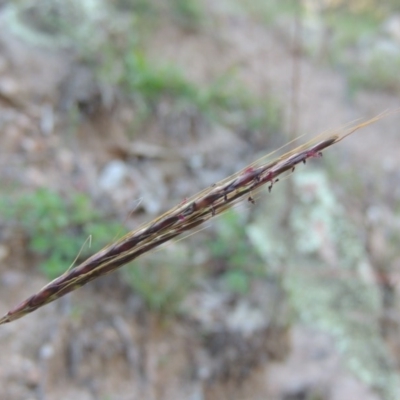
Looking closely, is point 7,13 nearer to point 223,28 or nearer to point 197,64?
point 197,64

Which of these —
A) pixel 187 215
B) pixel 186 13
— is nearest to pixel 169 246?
pixel 187 215

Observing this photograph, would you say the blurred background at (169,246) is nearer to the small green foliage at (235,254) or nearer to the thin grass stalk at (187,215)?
the small green foliage at (235,254)

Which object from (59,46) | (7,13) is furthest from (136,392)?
(7,13)

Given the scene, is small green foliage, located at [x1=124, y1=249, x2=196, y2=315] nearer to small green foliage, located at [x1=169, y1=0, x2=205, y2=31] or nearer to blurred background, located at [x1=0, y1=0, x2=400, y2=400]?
blurred background, located at [x1=0, y1=0, x2=400, y2=400]

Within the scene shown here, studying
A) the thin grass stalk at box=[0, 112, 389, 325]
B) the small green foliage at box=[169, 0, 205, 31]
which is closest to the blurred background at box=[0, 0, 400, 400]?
the small green foliage at box=[169, 0, 205, 31]

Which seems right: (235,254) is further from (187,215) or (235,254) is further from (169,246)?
(187,215)

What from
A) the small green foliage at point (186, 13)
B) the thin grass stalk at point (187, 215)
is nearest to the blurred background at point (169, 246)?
the small green foliage at point (186, 13)

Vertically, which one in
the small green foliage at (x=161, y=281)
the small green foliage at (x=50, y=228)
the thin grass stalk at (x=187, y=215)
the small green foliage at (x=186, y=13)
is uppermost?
the small green foliage at (x=186, y=13)
